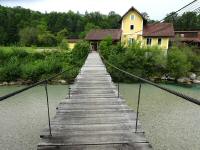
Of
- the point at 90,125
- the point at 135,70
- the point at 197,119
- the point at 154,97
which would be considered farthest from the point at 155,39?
the point at 90,125

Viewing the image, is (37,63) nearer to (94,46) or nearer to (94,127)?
(94,46)

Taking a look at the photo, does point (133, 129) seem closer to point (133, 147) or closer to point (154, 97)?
point (133, 147)

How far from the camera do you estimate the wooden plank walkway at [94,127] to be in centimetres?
266

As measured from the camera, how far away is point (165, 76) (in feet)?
69.2

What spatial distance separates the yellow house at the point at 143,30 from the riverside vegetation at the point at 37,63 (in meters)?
5.92

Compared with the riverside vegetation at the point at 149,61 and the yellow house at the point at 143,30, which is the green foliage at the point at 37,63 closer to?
the riverside vegetation at the point at 149,61

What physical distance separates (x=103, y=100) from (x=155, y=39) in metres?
20.5

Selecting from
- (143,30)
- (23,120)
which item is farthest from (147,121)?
(143,30)

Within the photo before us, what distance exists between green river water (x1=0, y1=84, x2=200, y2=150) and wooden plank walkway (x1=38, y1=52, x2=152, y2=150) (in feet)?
9.74

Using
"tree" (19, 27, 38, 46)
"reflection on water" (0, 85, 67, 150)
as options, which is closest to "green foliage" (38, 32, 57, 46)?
"tree" (19, 27, 38, 46)

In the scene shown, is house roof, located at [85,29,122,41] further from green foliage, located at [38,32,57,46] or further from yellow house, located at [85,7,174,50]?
green foliage, located at [38,32,57,46]

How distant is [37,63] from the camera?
829 inches

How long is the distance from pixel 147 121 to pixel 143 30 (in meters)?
17.4

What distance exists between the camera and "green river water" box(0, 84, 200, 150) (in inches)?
276
